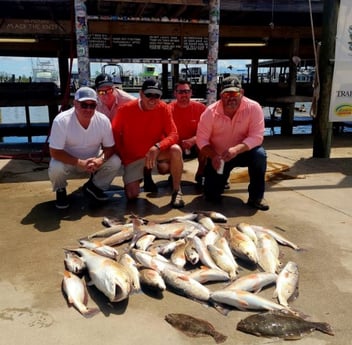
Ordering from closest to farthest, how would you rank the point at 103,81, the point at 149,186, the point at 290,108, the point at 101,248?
1. the point at 101,248
2. the point at 103,81
3. the point at 149,186
4. the point at 290,108

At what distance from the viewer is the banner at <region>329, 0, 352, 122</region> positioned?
6406 mm

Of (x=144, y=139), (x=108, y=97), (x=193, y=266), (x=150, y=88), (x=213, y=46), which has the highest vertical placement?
(x=213, y=46)

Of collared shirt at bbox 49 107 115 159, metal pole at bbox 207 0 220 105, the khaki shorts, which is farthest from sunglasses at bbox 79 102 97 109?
metal pole at bbox 207 0 220 105

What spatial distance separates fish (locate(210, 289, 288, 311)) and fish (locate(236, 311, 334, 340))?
0.29 ft

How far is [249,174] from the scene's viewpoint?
4.52m

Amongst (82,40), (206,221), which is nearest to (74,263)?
(206,221)

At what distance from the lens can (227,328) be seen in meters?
2.34

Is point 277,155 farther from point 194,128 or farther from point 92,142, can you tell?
point 92,142

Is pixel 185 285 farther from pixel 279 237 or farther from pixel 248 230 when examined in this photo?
pixel 279 237

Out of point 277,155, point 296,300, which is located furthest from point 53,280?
point 277,155

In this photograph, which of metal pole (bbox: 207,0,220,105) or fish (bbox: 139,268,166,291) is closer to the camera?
fish (bbox: 139,268,166,291)

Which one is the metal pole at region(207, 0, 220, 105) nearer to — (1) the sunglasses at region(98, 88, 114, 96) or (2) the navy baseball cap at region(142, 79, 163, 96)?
(1) the sunglasses at region(98, 88, 114, 96)

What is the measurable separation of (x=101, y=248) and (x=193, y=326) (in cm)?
118

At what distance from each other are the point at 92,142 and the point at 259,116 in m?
1.86
